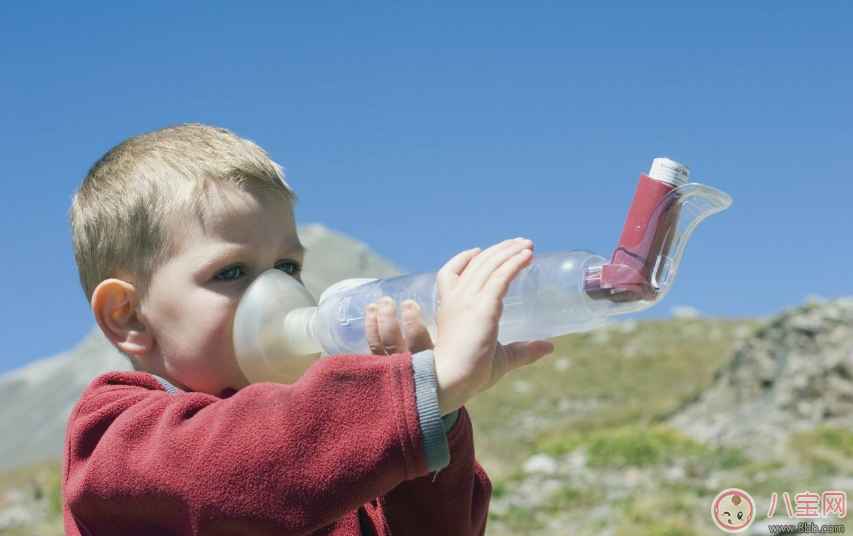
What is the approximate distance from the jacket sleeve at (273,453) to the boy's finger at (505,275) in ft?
0.70

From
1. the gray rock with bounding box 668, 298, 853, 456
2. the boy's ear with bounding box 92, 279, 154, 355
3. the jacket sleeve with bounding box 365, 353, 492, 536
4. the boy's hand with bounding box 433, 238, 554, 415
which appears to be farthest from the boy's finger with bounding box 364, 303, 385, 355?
the gray rock with bounding box 668, 298, 853, 456

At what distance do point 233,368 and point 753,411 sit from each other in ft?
36.4

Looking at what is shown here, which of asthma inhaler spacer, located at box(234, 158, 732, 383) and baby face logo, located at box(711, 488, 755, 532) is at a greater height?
asthma inhaler spacer, located at box(234, 158, 732, 383)

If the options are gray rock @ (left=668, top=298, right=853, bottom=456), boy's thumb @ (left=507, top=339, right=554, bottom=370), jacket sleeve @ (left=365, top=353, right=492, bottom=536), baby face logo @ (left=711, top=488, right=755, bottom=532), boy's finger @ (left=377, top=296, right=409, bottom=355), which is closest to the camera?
boy's finger @ (left=377, top=296, right=409, bottom=355)

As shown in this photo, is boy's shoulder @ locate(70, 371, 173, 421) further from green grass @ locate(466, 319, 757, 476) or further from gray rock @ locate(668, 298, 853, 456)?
green grass @ locate(466, 319, 757, 476)

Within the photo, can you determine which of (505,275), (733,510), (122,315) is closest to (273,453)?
(505,275)

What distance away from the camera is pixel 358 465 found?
1860mm

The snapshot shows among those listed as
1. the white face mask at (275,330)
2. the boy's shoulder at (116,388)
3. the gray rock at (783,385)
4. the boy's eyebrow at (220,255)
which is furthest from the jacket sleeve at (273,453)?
the gray rock at (783,385)

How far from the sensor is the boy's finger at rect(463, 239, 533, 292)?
76.5 inches

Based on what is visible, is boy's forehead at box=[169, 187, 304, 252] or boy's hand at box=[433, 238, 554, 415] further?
boy's forehead at box=[169, 187, 304, 252]

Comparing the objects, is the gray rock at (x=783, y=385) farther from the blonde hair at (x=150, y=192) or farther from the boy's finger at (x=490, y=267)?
the boy's finger at (x=490, y=267)

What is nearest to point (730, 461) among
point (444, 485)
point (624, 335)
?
point (444, 485)

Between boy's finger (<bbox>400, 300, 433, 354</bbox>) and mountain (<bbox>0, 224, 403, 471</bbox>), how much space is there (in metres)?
44.7

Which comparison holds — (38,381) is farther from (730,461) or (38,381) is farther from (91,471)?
(91,471)
